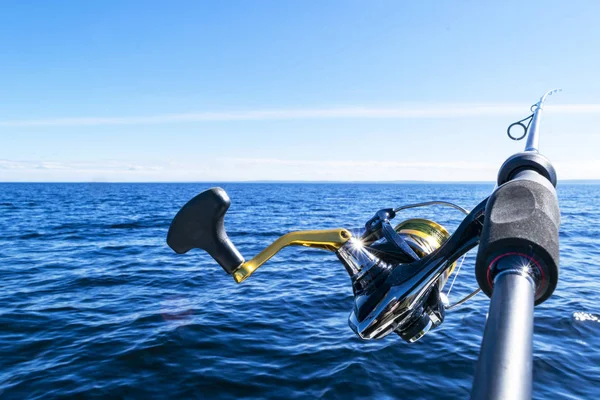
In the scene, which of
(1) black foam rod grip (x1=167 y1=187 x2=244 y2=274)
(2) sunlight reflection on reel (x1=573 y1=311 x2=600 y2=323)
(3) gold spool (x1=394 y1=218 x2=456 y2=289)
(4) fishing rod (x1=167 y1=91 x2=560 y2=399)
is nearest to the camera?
(4) fishing rod (x1=167 y1=91 x2=560 y2=399)

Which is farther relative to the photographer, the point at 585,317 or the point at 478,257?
the point at 585,317

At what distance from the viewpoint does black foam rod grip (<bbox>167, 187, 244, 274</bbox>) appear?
212cm

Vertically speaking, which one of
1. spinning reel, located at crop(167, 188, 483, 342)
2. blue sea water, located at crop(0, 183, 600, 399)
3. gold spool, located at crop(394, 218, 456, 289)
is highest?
gold spool, located at crop(394, 218, 456, 289)

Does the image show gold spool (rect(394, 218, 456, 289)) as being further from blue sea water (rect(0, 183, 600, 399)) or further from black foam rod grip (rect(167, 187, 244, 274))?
blue sea water (rect(0, 183, 600, 399))

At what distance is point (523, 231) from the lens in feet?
3.43

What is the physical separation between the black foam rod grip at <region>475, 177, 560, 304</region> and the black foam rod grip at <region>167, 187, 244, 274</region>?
1285 millimetres

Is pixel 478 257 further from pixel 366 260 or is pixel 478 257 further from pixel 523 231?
pixel 366 260

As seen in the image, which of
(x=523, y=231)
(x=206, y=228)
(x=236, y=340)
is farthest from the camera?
(x=236, y=340)

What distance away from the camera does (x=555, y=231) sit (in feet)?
3.76

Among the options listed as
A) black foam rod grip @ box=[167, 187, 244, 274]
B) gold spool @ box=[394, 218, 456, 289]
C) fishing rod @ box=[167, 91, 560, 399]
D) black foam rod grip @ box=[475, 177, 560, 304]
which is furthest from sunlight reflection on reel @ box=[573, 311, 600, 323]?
black foam rod grip @ box=[475, 177, 560, 304]

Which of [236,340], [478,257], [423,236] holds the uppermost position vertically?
[423,236]

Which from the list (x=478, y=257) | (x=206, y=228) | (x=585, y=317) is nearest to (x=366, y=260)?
(x=206, y=228)

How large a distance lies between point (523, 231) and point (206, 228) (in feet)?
4.94

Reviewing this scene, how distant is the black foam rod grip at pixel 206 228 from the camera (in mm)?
2125
